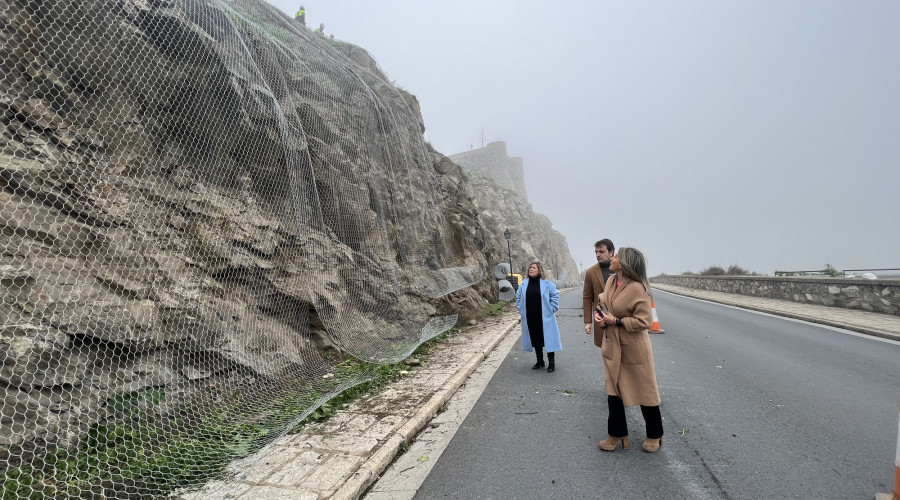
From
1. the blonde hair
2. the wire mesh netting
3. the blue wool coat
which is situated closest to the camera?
the wire mesh netting

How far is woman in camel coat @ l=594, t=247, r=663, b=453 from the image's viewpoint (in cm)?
314

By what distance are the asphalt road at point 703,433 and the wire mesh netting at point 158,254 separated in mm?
1858

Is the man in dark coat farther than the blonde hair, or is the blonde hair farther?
the man in dark coat

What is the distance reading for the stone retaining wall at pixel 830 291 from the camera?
9898 mm

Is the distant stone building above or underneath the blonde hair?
above

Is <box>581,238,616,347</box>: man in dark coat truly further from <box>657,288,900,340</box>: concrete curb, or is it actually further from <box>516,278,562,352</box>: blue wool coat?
<box>657,288,900,340</box>: concrete curb

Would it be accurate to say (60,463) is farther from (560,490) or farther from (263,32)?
(263,32)

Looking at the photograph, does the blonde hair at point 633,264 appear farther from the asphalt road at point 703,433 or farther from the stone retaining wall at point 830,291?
the stone retaining wall at point 830,291

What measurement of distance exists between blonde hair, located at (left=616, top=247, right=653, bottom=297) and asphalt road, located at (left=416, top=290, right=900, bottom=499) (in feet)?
4.48

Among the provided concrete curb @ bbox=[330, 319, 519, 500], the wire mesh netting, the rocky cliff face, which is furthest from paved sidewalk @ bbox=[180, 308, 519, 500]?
the rocky cliff face

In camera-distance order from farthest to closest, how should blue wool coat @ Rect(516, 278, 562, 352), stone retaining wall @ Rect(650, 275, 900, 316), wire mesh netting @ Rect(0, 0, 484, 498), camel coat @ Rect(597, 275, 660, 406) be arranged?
1. stone retaining wall @ Rect(650, 275, 900, 316)
2. blue wool coat @ Rect(516, 278, 562, 352)
3. camel coat @ Rect(597, 275, 660, 406)
4. wire mesh netting @ Rect(0, 0, 484, 498)

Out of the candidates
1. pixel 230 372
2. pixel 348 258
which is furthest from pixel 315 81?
pixel 230 372

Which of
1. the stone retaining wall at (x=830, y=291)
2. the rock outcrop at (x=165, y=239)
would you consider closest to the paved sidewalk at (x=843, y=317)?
the stone retaining wall at (x=830, y=291)

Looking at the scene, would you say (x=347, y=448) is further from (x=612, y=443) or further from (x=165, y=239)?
→ (x=165, y=239)
